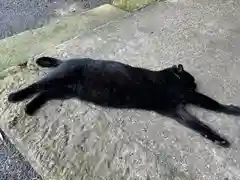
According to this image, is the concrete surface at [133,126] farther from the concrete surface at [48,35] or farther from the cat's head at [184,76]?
the concrete surface at [48,35]

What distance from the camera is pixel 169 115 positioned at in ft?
4.22

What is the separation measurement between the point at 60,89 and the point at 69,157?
29 centimetres

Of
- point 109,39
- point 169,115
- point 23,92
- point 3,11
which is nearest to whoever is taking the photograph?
point 169,115

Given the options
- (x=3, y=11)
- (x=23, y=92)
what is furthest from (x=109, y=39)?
(x=3, y=11)

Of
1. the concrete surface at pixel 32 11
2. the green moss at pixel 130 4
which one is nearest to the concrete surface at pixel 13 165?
the concrete surface at pixel 32 11

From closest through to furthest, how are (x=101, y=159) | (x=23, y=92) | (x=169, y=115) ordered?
(x=101, y=159) → (x=169, y=115) → (x=23, y=92)

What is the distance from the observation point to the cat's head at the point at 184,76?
54.8 inches

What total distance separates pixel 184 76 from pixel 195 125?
24cm

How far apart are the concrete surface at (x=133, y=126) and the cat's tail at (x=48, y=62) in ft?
0.11

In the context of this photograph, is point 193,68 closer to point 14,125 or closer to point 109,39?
point 109,39

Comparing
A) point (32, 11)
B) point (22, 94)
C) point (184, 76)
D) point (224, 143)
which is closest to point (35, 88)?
point (22, 94)

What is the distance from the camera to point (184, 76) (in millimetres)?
1415

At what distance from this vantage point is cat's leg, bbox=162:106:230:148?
1.20 metres

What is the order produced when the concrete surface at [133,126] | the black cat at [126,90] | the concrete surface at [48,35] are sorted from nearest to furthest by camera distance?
1. the concrete surface at [133,126]
2. the black cat at [126,90]
3. the concrete surface at [48,35]
